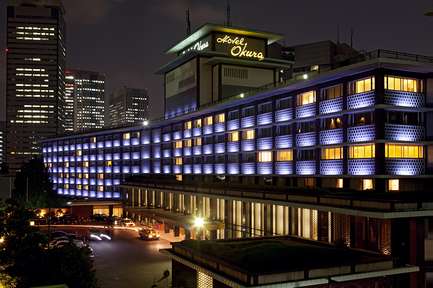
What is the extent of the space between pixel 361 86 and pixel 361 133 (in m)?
4.95

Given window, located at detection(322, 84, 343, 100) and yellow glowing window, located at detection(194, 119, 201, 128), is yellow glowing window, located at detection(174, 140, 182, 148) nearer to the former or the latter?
yellow glowing window, located at detection(194, 119, 201, 128)

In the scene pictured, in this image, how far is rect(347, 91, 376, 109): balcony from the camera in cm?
5241

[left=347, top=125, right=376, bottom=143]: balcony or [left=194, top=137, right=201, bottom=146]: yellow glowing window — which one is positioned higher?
[left=194, top=137, right=201, bottom=146]: yellow glowing window

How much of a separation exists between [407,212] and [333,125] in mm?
Answer: 21152

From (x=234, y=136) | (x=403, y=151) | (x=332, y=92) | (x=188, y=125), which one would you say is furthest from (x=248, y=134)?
(x=403, y=151)

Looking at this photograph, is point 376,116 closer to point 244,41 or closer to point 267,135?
point 267,135

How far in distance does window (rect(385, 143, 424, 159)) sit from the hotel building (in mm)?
108

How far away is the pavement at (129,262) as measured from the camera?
48.4 metres

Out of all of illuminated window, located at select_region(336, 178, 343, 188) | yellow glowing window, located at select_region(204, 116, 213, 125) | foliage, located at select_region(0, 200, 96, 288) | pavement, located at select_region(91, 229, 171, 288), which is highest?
yellow glowing window, located at select_region(204, 116, 213, 125)

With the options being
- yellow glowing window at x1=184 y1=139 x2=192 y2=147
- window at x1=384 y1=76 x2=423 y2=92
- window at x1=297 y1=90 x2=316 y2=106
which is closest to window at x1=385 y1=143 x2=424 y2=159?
window at x1=384 y1=76 x2=423 y2=92

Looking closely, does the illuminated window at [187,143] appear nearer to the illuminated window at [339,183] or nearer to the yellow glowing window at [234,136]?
the yellow glowing window at [234,136]

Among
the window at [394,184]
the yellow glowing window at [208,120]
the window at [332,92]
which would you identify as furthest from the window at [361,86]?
the yellow glowing window at [208,120]

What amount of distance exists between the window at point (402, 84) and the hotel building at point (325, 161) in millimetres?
104

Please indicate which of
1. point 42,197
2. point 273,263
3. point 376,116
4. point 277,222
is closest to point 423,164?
point 376,116
